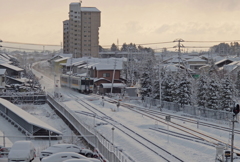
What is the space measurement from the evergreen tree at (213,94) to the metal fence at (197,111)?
115 centimetres

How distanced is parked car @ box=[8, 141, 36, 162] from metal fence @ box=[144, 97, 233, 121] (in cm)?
1602

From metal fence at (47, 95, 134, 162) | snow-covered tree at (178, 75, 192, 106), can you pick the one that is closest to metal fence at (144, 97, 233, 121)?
snow-covered tree at (178, 75, 192, 106)

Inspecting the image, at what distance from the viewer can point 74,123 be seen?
24.3 m

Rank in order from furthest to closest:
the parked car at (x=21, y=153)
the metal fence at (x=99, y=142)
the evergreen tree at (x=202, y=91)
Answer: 1. the evergreen tree at (x=202, y=91)
2. the metal fence at (x=99, y=142)
3. the parked car at (x=21, y=153)

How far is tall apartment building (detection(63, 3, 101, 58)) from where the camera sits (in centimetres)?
8462

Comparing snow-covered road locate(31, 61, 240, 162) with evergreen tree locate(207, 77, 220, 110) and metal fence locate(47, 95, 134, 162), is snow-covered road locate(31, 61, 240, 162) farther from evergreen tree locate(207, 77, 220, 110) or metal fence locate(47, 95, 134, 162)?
evergreen tree locate(207, 77, 220, 110)

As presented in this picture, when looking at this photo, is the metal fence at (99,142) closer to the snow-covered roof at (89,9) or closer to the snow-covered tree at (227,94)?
the snow-covered tree at (227,94)

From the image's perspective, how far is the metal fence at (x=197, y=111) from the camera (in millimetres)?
26266

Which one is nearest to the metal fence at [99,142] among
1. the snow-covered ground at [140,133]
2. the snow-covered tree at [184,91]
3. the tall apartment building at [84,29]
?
the snow-covered ground at [140,133]

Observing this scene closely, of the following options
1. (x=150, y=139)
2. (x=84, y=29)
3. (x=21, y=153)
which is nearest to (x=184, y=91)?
(x=150, y=139)

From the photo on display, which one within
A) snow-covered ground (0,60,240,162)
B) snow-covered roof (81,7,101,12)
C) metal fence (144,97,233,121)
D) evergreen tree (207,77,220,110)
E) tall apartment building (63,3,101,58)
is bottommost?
snow-covered ground (0,60,240,162)

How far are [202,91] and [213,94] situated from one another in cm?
119

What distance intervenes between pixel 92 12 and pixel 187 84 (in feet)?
185

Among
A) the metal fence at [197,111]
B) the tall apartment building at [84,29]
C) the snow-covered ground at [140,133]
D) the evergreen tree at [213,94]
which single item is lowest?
the snow-covered ground at [140,133]
